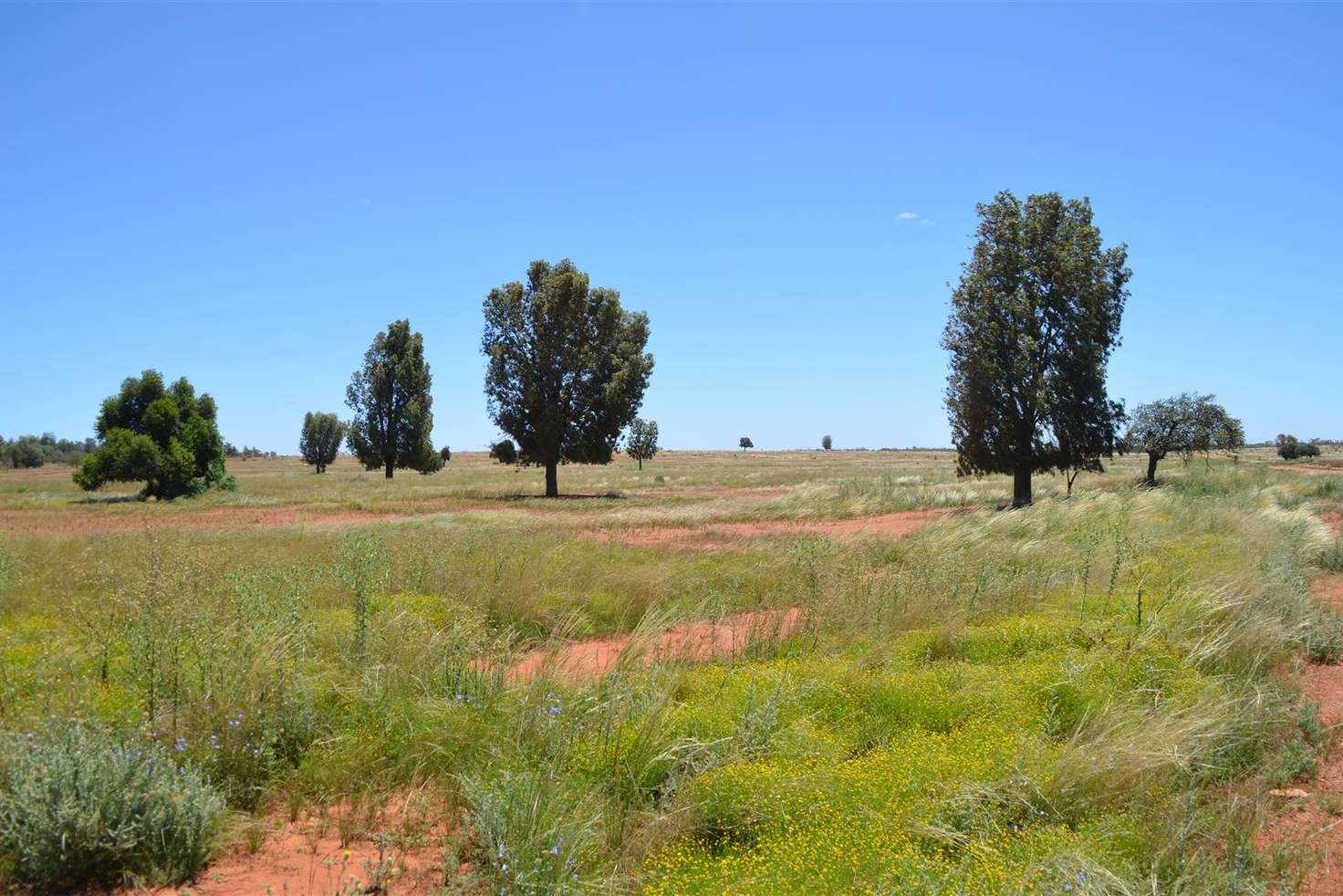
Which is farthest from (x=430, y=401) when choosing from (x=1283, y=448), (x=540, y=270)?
(x=1283, y=448)

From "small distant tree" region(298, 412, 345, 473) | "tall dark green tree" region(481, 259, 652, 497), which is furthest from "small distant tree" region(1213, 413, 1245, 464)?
"small distant tree" region(298, 412, 345, 473)

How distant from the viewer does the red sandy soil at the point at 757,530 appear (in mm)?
16609

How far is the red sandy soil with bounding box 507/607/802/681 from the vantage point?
6.65 meters

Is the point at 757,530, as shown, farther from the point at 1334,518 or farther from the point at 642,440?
the point at 642,440

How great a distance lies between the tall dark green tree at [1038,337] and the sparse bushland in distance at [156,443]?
1321 inches

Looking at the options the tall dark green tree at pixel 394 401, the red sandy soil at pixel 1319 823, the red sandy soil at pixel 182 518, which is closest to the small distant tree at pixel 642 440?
the tall dark green tree at pixel 394 401

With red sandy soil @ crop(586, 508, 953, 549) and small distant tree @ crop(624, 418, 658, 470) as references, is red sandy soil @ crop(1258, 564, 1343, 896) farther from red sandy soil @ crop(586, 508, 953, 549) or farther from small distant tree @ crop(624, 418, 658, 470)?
small distant tree @ crop(624, 418, 658, 470)

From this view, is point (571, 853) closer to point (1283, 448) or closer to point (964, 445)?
point (964, 445)

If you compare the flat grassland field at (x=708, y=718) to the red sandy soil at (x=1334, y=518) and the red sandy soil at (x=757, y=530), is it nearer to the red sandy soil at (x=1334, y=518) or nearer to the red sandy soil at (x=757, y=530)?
the red sandy soil at (x=757, y=530)

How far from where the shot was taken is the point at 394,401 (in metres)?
60.6

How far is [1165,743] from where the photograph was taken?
16.7 ft

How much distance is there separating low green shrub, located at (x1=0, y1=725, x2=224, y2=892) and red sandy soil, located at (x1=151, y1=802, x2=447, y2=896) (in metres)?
0.16

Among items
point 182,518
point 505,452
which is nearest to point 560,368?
point 505,452

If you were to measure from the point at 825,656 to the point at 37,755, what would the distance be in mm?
5578
